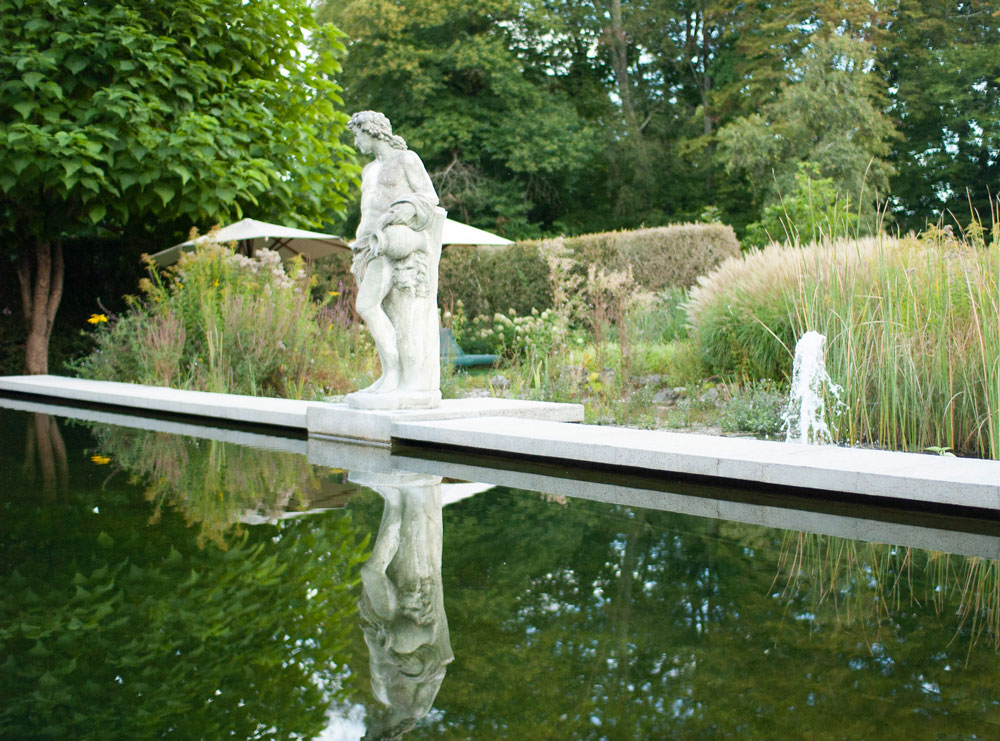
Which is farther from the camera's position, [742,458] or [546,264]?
[546,264]

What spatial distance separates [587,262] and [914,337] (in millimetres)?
12472

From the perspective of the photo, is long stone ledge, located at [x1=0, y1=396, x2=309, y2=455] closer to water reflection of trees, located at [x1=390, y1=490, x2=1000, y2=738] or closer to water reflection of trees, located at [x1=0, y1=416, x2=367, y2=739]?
water reflection of trees, located at [x1=0, y1=416, x2=367, y2=739]

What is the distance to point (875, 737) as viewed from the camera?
216 centimetres

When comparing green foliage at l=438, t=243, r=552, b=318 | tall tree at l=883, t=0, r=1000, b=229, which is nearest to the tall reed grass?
green foliage at l=438, t=243, r=552, b=318

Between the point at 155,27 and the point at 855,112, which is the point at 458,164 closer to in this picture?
the point at 855,112

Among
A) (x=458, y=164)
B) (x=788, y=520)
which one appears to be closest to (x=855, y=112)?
(x=458, y=164)

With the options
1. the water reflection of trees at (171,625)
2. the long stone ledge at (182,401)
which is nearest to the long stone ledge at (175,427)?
the long stone ledge at (182,401)

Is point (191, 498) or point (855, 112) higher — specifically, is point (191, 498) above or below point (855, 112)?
below

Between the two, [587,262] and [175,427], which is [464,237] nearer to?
[587,262]

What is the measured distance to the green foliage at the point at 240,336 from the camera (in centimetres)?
1025

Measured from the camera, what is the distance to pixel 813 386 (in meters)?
6.33

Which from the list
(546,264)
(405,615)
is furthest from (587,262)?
(405,615)

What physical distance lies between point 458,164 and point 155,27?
53.7 ft

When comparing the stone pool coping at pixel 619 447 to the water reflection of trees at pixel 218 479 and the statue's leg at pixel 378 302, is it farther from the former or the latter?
the water reflection of trees at pixel 218 479
